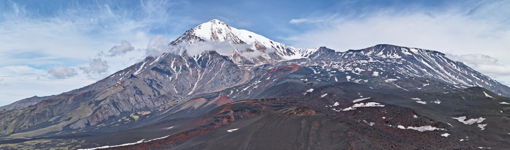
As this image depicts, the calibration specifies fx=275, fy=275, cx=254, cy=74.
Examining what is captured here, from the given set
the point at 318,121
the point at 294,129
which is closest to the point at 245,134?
the point at 294,129

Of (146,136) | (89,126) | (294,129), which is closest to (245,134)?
(294,129)

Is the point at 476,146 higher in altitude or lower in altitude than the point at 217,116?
lower

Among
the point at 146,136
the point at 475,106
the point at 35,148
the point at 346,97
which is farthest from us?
the point at 346,97

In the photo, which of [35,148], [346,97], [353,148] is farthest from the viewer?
[346,97]

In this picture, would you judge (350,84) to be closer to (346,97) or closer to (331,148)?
(346,97)

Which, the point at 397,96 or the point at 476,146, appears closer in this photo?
the point at 476,146

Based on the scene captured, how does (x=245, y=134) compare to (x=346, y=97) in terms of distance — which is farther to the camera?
(x=346, y=97)

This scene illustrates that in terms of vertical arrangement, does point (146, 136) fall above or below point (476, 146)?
above

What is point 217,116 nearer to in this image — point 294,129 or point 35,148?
point 294,129

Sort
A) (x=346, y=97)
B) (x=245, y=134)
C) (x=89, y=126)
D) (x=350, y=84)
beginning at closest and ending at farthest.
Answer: (x=245, y=134)
(x=346, y=97)
(x=350, y=84)
(x=89, y=126)
